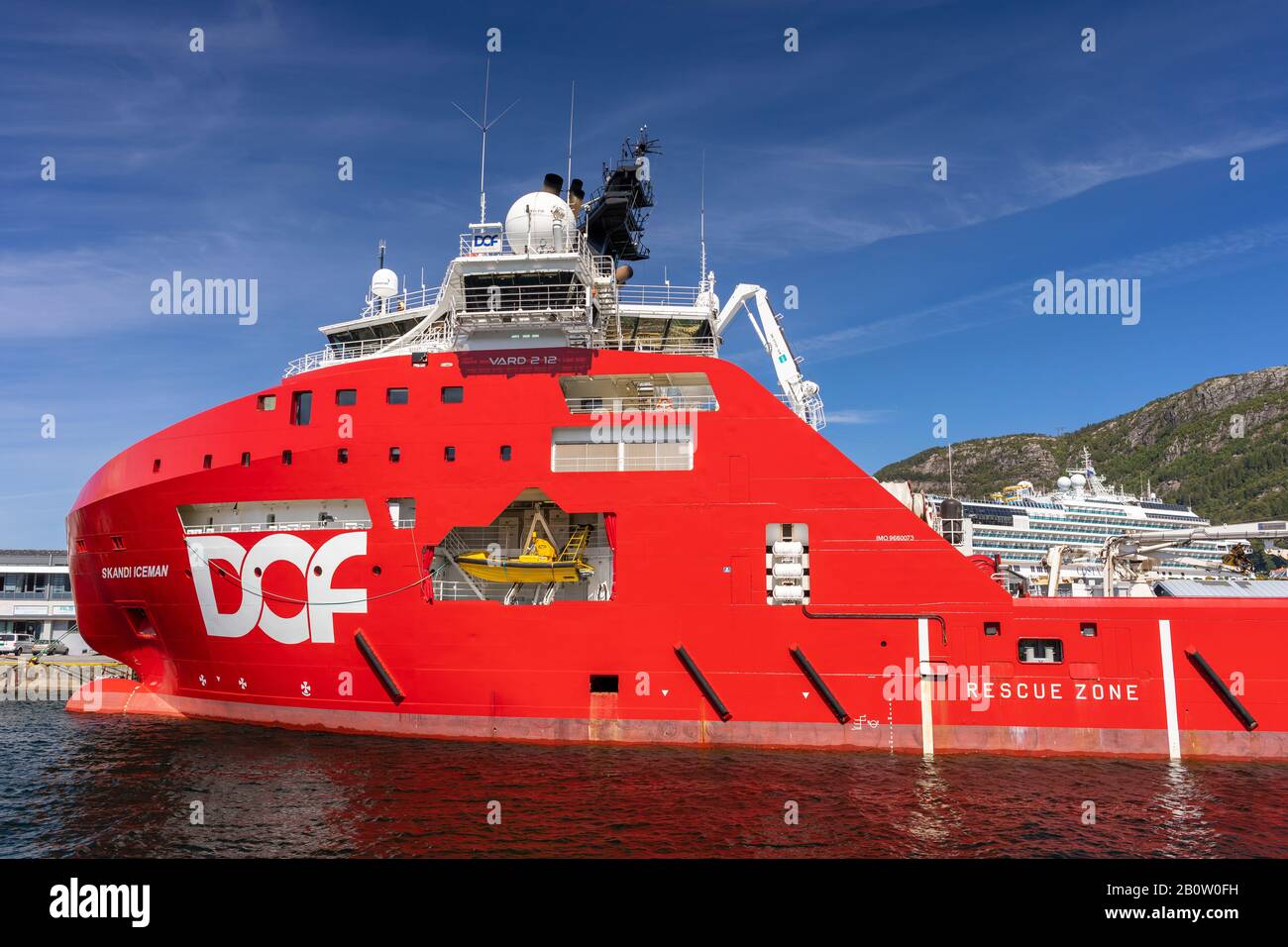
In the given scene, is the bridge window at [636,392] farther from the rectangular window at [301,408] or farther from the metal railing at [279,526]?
the rectangular window at [301,408]

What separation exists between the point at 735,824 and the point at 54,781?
12.3 meters

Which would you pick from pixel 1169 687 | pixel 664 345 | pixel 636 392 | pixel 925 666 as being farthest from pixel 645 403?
pixel 1169 687

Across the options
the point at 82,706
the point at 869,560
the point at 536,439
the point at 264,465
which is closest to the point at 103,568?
the point at 82,706

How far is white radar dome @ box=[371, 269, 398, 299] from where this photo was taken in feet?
75.6

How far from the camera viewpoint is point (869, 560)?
51.6 ft

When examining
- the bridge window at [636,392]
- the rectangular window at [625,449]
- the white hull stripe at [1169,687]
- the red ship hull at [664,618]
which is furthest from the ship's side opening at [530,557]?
the white hull stripe at [1169,687]

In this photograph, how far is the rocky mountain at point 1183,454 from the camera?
395 feet

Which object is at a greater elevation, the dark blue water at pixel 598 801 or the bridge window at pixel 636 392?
the bridge window at pixel 636 392

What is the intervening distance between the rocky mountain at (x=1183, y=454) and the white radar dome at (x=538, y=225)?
90204 millimetres

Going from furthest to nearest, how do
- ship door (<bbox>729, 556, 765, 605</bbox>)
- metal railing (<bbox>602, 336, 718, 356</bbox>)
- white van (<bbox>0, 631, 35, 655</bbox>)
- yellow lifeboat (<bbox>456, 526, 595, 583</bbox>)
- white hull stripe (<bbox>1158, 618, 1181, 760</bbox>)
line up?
white van (<bbox>0, 631, 35, 655</bbox>)
metal railing (<bbox>602, 336, 718, 356</bbox>)
yellow lifeboat (<bbox>456, 526, 595, 583</bbox>)
ship door (<bbox>729, 556, 765, 605</bbox>)
white hull stripe (<bbox>1158, 618, 1181, 760</bbox>)

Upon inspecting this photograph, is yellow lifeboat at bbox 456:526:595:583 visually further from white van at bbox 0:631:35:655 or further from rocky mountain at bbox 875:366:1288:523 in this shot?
rocky mountain at bbox 875:366:1288:523

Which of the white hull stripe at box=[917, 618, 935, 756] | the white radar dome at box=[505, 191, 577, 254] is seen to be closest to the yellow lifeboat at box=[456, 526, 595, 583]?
the white hull stripe at box=[917, 618, 935, 756]

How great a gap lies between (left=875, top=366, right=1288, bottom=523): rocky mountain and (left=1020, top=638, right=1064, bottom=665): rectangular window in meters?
89.4

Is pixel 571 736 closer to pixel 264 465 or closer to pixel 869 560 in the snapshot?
pixel 869 560
